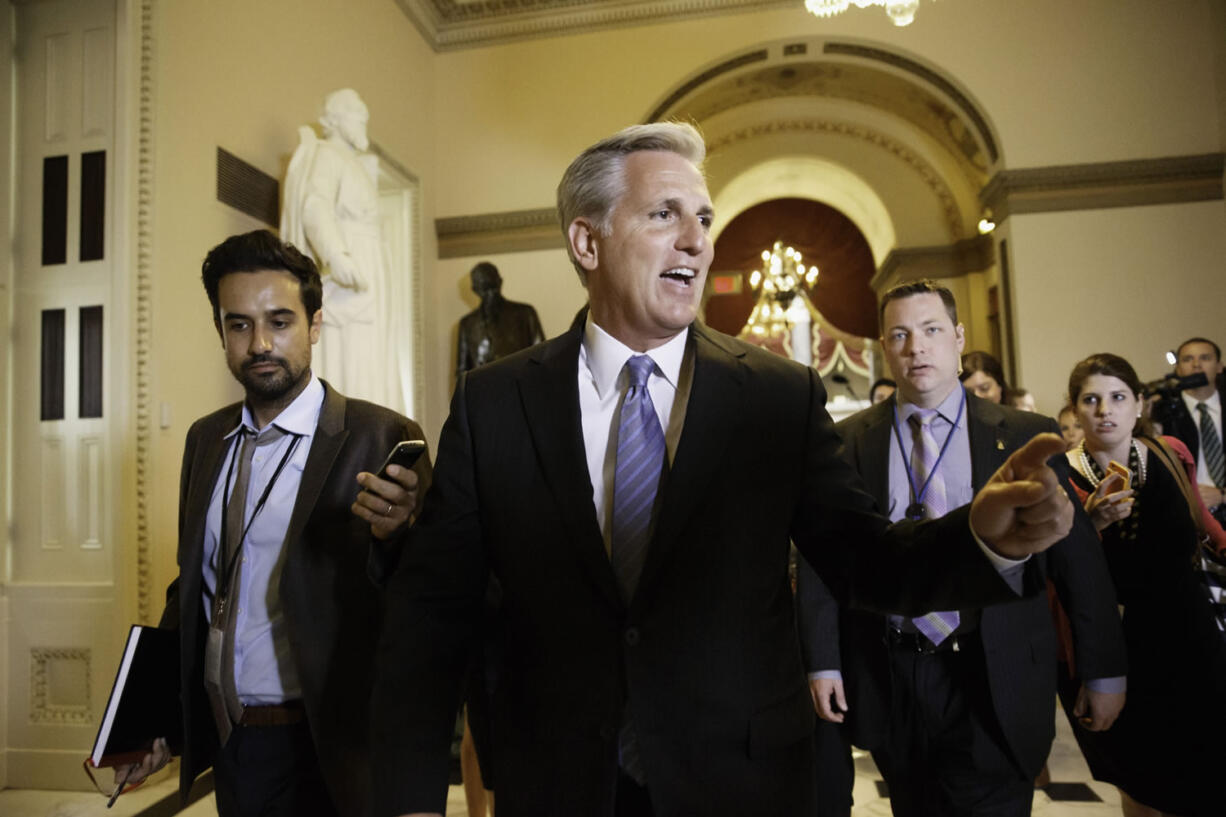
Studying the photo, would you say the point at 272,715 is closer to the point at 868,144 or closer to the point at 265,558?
the point at 265,558

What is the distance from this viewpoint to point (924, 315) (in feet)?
7.30

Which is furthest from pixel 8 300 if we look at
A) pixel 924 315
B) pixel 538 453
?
pixel 924 315

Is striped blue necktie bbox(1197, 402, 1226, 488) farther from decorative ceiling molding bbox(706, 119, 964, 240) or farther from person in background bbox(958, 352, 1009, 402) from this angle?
decorative ceiling molding bbox(706, 119, 964, 240)

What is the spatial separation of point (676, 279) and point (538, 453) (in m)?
0.38

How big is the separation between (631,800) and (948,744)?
1164 mm

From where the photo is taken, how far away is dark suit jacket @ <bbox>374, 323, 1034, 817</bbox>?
1.18 m

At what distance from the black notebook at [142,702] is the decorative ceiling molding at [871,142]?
395 inches

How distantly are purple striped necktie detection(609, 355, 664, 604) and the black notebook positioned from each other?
1.04m

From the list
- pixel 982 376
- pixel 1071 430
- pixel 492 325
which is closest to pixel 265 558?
pixel 982 376

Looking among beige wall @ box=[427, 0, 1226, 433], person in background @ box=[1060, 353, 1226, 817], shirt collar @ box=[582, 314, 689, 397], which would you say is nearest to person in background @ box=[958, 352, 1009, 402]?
person in background @ box=[1060, 353, 1226, 817]

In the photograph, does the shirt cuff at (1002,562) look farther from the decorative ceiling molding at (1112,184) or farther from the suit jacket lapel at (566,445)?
the decorative ceiling molding at (1112,184)

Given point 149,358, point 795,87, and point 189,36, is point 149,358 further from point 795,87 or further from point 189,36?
point 795,87

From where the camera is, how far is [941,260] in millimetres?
10820

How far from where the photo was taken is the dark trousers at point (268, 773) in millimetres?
1709
